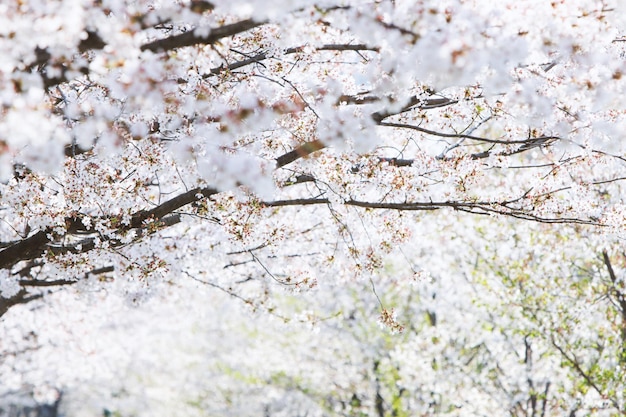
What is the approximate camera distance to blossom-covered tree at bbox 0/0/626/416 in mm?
4016

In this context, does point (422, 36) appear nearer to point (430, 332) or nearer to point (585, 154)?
point (585, 154)

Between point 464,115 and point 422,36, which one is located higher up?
point 464,115

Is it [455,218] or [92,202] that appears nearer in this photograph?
[92,202]

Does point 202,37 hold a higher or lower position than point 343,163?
lower

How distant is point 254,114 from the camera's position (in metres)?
5.25

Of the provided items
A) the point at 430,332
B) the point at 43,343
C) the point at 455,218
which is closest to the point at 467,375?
the point at 430,332

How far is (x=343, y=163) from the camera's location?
6.36 m

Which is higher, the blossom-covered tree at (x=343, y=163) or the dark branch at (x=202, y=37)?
the blossom-covered tree at (x=343, y=163)

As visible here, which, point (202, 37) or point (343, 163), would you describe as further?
point (343, 163)

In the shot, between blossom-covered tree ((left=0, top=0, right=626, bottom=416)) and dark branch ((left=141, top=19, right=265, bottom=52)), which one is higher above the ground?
blossom-covered tree ((left=0, top=0, right=626, bottom=416))

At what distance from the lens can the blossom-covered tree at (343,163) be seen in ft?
13.2

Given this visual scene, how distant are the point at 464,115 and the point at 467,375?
26.0 feet

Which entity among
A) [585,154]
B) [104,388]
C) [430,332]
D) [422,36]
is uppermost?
[104,388]

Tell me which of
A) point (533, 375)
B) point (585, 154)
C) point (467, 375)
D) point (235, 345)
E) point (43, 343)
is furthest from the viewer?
point (235, 345)
